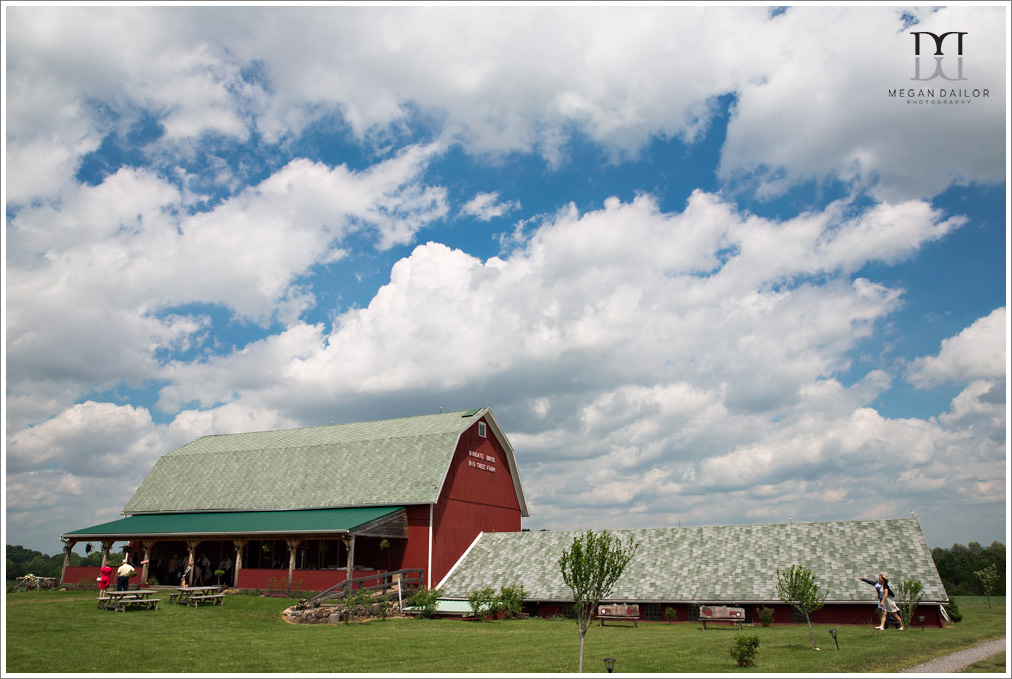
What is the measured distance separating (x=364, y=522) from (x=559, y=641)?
12.0 m

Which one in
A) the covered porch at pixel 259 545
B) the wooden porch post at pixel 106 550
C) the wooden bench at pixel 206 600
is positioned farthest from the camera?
the wooden porch post at pixel 106 550

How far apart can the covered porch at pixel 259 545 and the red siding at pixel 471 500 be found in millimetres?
1854

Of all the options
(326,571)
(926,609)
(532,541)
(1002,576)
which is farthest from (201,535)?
(1002,576)

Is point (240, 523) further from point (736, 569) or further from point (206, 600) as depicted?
point (736, 569)

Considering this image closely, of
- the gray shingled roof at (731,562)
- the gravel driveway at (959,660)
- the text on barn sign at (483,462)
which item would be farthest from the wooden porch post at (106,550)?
the gravel driveway at (959,660)

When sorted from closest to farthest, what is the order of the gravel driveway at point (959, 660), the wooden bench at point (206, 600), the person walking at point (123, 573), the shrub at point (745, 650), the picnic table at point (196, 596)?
the gravel driveway at point (959, 660)
the shrub at point (745, 650)
the person walking at point (123, 573)
the wooden bench at point (206, 600)
the picnic table at point (196, 596)

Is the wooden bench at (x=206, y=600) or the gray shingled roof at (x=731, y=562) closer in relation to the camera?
the wooden bench at (x=206, y=600)

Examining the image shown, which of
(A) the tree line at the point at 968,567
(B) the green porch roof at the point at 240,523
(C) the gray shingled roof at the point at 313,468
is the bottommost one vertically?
(A) the tree line at the point at 968,567

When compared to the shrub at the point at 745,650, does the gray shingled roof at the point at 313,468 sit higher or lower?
higher

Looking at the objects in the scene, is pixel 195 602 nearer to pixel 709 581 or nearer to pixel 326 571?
pixel 326 571

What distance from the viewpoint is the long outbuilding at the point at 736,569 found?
934 inches

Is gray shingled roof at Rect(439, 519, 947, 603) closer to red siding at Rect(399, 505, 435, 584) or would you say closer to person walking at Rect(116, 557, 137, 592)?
red siding at Rect(399, 505, 435, 584)

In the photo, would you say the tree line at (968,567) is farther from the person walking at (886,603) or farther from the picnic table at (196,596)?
the picnic table at (196,596)

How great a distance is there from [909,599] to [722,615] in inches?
228
